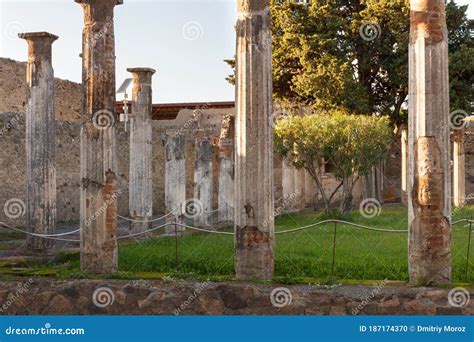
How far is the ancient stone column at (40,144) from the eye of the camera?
10.4m

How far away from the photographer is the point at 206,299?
7.73 m

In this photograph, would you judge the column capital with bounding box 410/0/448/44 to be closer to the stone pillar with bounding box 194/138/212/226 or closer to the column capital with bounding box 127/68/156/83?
the column capital with bounding box 127/68/156/83

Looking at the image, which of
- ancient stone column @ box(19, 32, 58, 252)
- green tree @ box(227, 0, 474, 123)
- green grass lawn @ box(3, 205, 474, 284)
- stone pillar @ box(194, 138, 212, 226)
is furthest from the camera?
green tree @ box(227, 0, 474, 123)

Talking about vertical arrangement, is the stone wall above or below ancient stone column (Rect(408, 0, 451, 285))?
below

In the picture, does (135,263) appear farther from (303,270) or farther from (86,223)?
(303,270)

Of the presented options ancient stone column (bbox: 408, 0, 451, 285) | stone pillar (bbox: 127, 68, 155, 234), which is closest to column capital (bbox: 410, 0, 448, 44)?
ancient stone column (bbox: 408, 0, 451, 285)

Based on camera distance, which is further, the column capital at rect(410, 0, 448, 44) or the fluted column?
the fluted column

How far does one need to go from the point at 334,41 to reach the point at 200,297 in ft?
56.0

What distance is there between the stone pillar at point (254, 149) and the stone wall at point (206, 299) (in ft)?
1.30

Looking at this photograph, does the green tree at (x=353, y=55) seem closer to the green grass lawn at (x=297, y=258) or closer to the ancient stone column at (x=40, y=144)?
the green grass lawn at (x=297, y=258)

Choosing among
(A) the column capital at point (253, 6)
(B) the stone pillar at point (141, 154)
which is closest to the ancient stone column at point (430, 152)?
(A) the column capital at point (253, 6)

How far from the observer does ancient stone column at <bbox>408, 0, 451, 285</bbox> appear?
7.51 m

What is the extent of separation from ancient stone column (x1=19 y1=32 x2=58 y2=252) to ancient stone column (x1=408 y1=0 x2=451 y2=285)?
5594 millimetres

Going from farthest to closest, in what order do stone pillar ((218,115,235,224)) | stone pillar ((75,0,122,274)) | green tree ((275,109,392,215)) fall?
green tree ((275,109,392,215)), stone pillar ((218,115,235,224)), stone pillar ((75,0,122,274))
